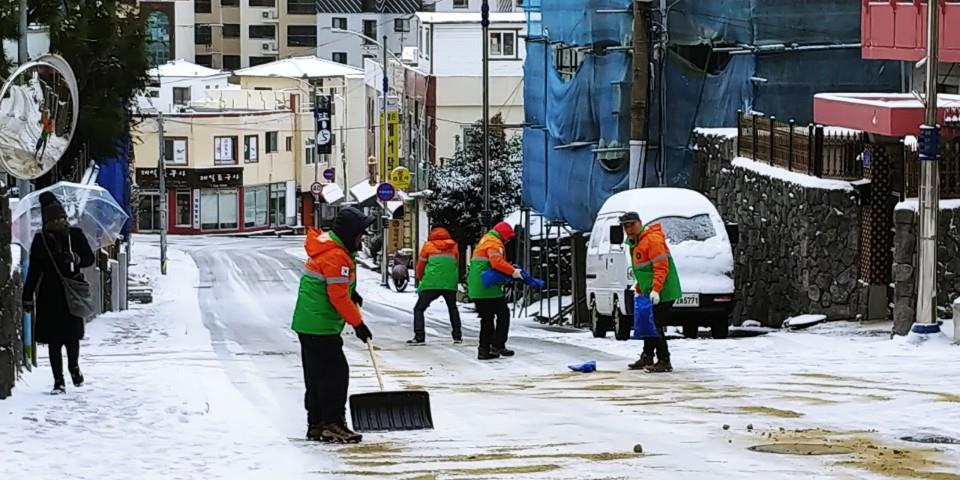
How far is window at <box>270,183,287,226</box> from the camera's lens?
3693 inches

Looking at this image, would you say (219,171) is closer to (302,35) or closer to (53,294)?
(302,35)

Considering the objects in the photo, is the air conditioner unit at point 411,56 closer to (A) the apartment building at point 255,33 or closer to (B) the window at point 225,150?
(B) the window at point 225,150

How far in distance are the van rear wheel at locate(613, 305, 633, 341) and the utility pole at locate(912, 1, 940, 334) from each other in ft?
18.4

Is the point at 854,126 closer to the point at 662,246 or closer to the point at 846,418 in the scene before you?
the point at 662,246

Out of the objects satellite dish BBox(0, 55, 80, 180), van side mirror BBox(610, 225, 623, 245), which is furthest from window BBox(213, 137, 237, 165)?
satellite dish BBox(0, 55, 80, 180)

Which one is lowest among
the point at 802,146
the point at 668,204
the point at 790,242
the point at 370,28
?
the point at 790,242

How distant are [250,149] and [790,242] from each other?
220 feet

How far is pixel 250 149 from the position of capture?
9062cm

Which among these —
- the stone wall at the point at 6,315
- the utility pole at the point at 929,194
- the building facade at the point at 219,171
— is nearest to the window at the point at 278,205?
the building facade at the point at 219,171

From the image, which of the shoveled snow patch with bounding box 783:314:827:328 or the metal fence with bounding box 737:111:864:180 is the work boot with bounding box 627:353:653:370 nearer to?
the shoveled snow patch with bounding box 783:314:827:328

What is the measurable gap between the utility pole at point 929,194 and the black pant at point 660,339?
10.8 feet

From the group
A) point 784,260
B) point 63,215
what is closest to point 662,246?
point 63,215

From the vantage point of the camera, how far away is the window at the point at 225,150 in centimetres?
8925

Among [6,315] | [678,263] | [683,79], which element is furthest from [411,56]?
[6,315]
